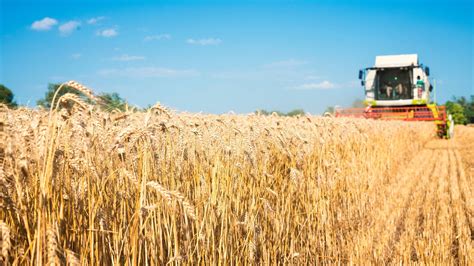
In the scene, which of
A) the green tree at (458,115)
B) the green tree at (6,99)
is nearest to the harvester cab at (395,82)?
the green tree at (6,99)

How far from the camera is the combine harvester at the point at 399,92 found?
20984mm

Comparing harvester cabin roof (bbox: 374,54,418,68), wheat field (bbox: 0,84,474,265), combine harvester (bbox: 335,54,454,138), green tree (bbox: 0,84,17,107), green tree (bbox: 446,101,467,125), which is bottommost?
wheat field (bbox: 0,84,474,265)

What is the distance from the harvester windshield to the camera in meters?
21.9

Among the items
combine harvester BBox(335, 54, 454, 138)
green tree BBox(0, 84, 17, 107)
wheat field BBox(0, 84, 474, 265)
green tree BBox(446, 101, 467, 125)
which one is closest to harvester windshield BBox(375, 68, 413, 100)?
combine harvester BBox(335, 54, 454, 138)

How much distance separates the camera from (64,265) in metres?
1.67

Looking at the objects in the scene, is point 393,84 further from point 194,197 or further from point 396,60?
point 194,197

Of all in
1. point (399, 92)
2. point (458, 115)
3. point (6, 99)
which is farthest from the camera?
point (458, 115)

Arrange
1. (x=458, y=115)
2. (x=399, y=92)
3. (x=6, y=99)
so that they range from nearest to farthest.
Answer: (x=6, y=99) → (x=399, y=92) → (x=458, y=115)

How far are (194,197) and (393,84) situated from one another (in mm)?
21391

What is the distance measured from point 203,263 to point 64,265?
99 centimetres

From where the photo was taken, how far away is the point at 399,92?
22.0 metres

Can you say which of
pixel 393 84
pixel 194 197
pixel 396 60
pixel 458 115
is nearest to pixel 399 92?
pixel 393 84

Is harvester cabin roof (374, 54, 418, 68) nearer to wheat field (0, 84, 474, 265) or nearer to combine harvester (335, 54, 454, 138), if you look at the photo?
combine harvester (335, 54, 454, 138)

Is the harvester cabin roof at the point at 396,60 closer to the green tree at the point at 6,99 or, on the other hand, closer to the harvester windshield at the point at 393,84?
the harvester windshield at the point at 393,84
